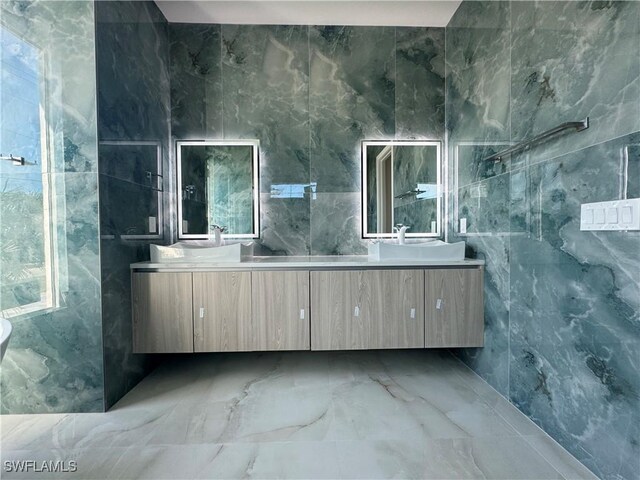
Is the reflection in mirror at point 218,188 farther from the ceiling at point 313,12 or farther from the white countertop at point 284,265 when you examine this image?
the ceiling at point 313,12

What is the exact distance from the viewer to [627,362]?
1.20 meters

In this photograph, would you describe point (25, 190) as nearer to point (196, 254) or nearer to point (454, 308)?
point (196, 254)

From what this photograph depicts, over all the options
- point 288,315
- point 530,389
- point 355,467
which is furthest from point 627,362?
point 288,315

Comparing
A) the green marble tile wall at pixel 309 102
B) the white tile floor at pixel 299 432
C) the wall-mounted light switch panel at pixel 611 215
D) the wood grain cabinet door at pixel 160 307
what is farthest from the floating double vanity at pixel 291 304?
the wall-mounted light switch panel at pixel 611 215

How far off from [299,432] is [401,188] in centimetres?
210

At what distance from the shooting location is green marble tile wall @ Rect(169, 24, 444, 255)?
271 cm

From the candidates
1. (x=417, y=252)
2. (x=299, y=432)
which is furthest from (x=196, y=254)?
(x=417, y=252)

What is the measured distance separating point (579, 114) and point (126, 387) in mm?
3007

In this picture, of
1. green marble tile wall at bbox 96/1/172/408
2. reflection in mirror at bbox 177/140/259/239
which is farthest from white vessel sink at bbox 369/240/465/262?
green marble tile wall at bbox 96/1/172/408

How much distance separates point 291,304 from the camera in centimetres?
216

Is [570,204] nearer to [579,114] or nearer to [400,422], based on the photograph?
[579,114]

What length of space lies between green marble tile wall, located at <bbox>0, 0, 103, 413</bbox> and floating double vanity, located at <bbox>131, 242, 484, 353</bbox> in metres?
0.36

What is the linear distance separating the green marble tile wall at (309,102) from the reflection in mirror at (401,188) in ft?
0.33

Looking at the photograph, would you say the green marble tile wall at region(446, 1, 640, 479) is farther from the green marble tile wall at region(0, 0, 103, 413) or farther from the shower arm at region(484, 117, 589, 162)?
the green marble tile wall at region(0, 0, 103, 413)
